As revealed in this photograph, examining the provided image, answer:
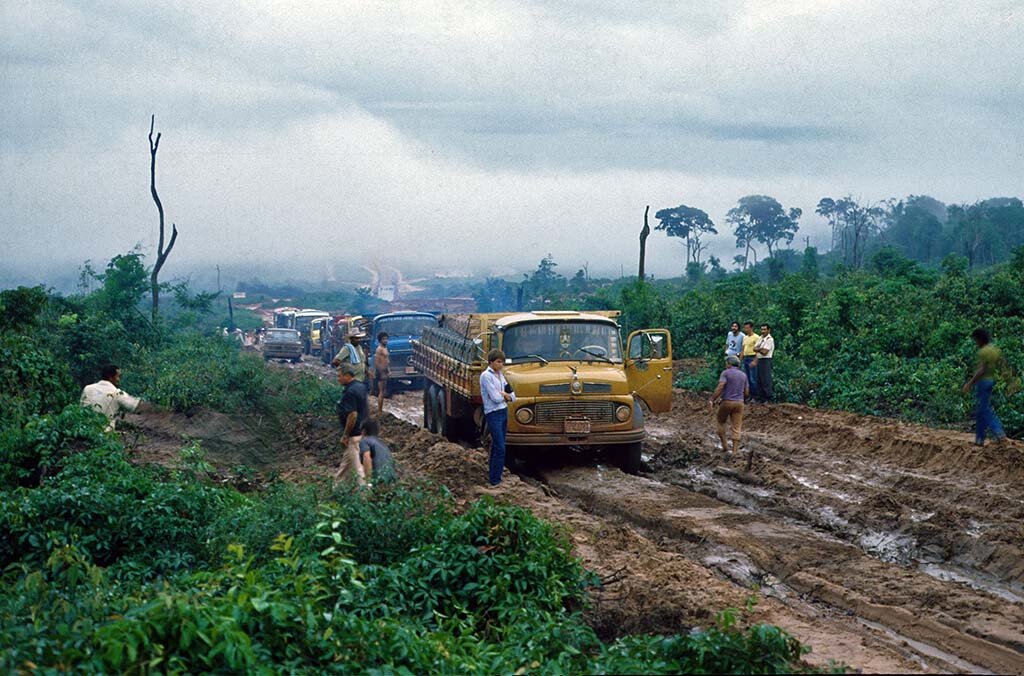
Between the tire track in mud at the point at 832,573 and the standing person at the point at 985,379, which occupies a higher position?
the standing person at the point at 985,379

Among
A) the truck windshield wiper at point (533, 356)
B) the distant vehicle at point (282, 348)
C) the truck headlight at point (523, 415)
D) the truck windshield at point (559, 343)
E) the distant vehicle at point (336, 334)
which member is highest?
the truck windshield at point (559, 343)

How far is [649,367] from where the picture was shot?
14922 millimetres

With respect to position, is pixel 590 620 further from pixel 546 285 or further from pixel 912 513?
pixel 546 285

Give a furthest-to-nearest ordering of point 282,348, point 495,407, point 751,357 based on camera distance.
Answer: point 282,348, point 751,357, point 495,407

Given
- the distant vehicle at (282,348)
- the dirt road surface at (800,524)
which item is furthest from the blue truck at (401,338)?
the distant vehicle at (282,348)

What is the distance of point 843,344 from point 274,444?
1339cm

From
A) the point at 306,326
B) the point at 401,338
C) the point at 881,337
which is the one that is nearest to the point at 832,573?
the point at 881,337

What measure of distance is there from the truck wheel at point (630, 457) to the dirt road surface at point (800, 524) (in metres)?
0.30

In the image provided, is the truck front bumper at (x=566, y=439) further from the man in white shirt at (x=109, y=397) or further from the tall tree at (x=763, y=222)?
the tall tree at (x=763, y=222)

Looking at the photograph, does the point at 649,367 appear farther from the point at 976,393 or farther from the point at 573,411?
the point at 976,393

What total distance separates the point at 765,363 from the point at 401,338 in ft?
34.1

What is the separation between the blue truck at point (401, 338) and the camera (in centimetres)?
2659

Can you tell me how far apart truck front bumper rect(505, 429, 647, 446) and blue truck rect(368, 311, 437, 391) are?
1251 cm

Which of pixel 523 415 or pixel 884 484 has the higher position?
pixel 523 415
